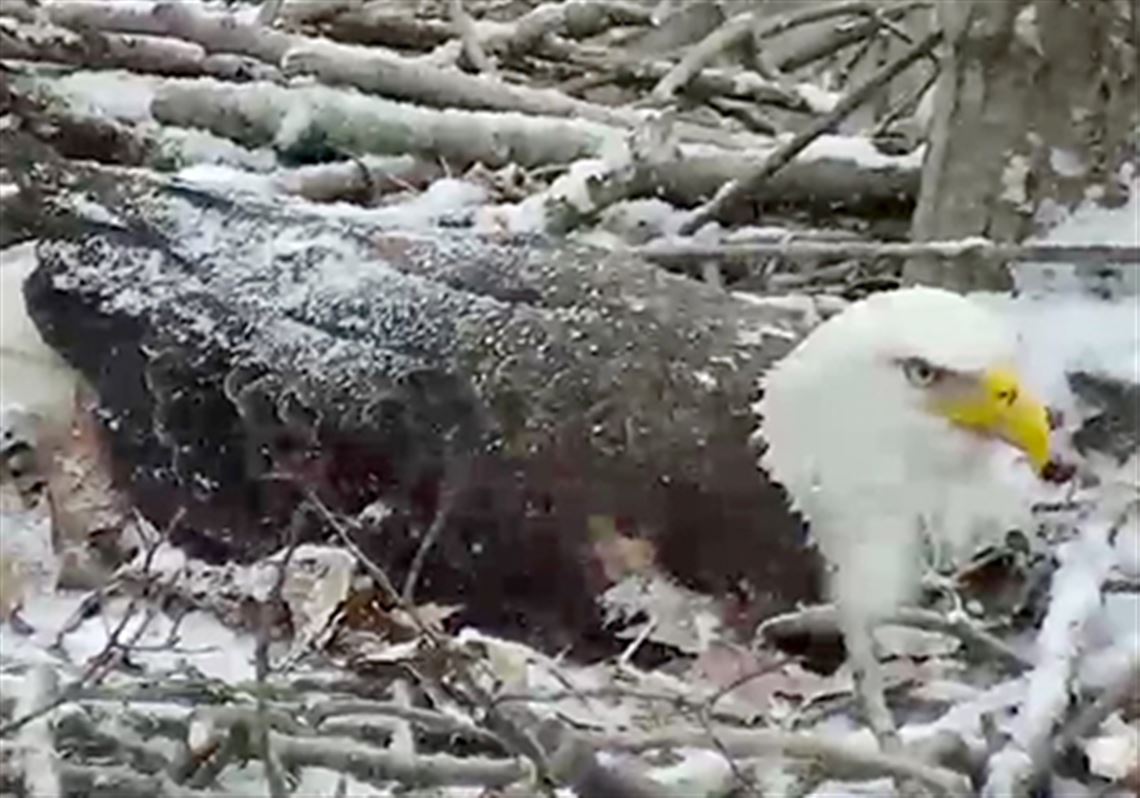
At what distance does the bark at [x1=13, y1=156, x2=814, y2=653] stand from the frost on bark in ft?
0.42

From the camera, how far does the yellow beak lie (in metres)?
A: 0.79

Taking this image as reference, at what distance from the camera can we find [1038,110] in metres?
1.01

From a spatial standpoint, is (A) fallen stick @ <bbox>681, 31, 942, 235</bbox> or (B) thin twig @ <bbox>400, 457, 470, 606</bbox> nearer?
(B) thin twig @ <bbox>400, 457, 470, 606</bbox>

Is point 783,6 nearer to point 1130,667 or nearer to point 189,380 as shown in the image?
point 189,380

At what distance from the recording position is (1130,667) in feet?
2.26

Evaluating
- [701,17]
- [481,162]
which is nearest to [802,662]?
[481,162]

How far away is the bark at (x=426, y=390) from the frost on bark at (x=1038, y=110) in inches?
5.0

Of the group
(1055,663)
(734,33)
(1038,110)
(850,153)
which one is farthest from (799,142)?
(1055,663)

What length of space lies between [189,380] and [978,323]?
321mm

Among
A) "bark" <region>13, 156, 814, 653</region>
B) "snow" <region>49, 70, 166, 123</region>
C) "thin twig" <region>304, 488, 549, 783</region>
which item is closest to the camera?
"thin twig" <region>304, 488, 549, 783</region>

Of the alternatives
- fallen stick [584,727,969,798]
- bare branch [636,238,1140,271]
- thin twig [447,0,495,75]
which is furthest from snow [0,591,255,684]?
thin twig [447,0,495,75]

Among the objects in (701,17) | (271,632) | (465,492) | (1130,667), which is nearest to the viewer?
(1130,667)

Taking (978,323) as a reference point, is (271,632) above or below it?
below

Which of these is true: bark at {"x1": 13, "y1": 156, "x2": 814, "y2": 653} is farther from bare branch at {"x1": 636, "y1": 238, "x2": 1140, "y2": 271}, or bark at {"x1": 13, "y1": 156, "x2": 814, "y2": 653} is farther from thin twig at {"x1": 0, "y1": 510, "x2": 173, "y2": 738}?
thin twig at {"x1": 0, "y1": 510, "x2": 173, "y2": 738}
